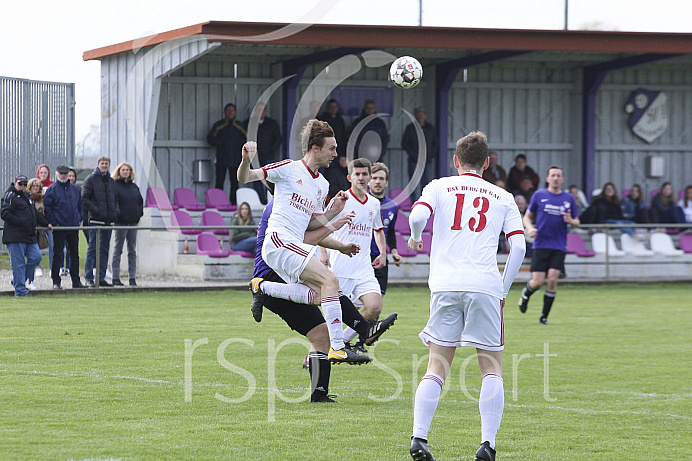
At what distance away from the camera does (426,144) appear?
22.7 m

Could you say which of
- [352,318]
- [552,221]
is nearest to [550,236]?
[552,221]

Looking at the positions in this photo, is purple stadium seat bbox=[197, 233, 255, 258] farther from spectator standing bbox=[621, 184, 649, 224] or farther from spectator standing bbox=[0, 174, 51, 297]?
spectator standing bbox=[621, 184, 649, 224]

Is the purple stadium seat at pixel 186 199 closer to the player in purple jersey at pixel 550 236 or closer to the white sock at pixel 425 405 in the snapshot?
the player in purple jersey at pixel 550 236

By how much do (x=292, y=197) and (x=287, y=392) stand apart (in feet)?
5.34

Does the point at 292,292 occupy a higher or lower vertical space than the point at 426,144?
lower

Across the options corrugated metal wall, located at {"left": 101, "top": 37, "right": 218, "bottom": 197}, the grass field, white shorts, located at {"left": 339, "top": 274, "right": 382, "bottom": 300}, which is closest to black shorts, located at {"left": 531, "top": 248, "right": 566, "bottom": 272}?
the grass field

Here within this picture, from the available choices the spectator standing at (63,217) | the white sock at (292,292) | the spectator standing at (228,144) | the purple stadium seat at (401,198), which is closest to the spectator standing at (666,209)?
the purple stadium seat at (401,198)

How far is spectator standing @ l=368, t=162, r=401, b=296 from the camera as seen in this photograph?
10.7 metres

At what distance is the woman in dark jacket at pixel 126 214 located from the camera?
54.7ft

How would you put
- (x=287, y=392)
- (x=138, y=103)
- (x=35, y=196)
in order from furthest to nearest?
(x=138, y=103) < (x=35, y=196) < (x=287, y=392)

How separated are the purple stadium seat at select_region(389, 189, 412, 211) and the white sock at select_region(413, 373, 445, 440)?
1647 cm

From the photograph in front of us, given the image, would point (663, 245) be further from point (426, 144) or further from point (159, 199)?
point (159, 199)

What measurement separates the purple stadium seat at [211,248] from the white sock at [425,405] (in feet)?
41.0

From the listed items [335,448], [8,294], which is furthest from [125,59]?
[335,448]
